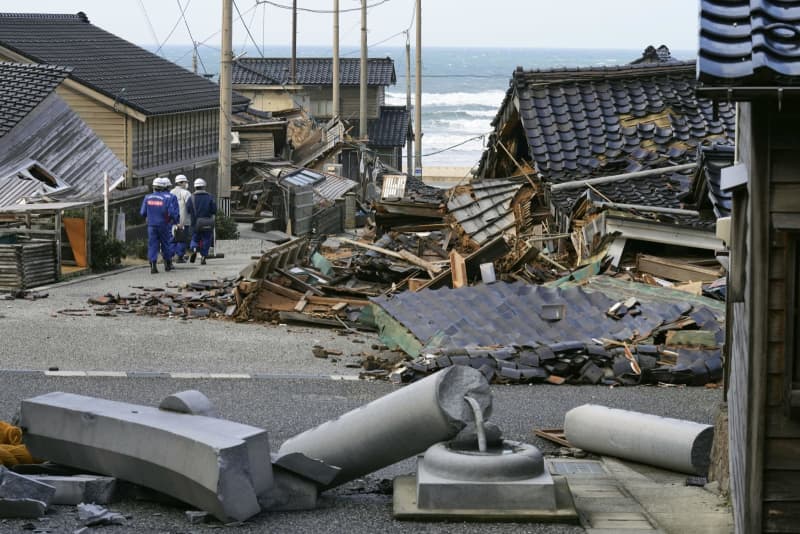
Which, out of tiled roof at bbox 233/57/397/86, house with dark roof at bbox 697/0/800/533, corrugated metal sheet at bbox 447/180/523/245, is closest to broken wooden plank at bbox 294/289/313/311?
corrugated metal sheet at bbox 447/180/523/245

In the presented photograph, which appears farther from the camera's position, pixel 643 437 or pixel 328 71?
pixel 328 71

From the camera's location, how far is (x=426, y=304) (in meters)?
15.2

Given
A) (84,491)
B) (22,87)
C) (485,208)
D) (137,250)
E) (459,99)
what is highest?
(459,99)

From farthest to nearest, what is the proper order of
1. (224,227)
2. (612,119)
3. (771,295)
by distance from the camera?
(224,227) < (612,119) < (771,295)

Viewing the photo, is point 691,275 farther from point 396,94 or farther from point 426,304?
point 396,94

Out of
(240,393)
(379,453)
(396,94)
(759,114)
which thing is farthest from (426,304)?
(396,94)

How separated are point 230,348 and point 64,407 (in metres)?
6.80

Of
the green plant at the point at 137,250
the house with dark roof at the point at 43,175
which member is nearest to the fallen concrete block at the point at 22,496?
the house with dark roof at the point at 43,175

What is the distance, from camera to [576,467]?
9.72 meters

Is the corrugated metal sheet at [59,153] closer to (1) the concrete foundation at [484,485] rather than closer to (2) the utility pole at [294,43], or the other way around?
(1) the concrete foundation at [484,485]

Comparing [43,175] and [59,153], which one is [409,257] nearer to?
[43,175]

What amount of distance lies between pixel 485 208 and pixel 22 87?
11163 mm

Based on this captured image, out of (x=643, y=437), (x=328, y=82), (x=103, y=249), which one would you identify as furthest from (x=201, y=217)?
(x=328, y=82)

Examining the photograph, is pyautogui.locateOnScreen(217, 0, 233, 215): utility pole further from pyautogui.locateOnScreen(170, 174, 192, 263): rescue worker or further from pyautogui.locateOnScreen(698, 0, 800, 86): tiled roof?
pyautogui.locateOnScreen(698, 0, 800, 86): tiled roof
